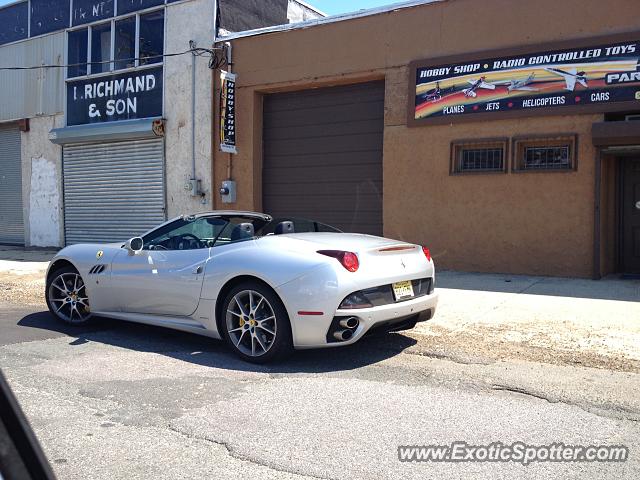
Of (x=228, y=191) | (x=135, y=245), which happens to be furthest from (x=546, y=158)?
(x=135, y=245)

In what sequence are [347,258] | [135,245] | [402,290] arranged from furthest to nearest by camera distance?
[135,245], [402,290], [347,258]

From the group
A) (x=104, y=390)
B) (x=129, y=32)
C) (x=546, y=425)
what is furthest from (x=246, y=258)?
(x=129, y=32)

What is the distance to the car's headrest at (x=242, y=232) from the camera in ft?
19.6

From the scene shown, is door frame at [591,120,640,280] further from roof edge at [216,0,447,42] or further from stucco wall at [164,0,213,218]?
stucco wall at [164,0,213,218]

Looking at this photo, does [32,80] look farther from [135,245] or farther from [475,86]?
[135,245]

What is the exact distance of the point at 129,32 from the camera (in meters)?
16.0

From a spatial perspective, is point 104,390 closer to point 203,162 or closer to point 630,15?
point 630,15

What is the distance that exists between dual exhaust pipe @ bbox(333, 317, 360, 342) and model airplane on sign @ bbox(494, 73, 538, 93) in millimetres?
7018

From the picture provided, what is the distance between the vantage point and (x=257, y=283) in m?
5.38

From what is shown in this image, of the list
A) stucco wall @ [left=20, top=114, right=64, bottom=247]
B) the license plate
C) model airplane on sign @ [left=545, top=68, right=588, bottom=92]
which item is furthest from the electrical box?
the license plate

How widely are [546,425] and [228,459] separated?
202 centimetres

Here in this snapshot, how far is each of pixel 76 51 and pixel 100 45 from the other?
91 cm

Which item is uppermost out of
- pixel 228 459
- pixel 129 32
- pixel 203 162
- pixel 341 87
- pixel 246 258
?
pixel 129 32

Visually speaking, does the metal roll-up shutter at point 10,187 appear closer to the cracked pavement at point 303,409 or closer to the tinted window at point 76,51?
the tinted window at point 76,51
